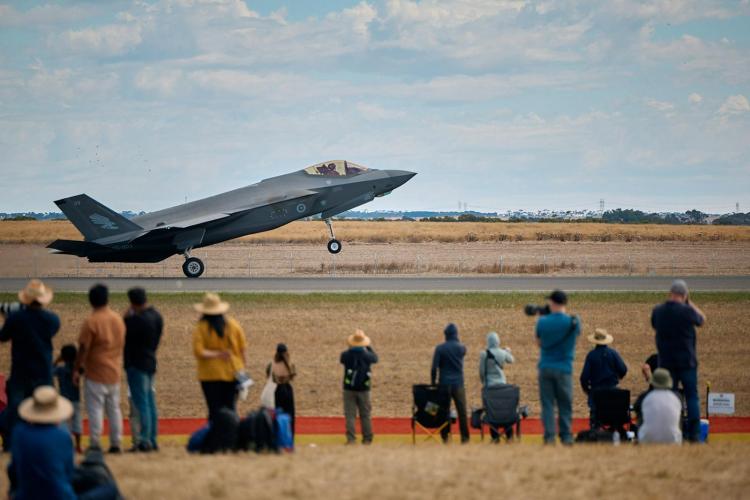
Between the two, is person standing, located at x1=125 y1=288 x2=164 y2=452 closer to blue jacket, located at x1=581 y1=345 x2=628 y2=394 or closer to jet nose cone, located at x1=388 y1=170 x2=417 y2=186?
blue jacket, located at x1=581 y1=345 x2=628 y2=394

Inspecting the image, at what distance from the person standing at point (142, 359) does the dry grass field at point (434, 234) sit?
225 ft

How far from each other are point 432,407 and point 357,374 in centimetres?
127

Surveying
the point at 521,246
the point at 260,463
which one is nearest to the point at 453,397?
the point at 260,463

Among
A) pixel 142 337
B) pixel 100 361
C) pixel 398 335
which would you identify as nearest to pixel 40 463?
pixel 100 361

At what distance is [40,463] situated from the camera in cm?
904

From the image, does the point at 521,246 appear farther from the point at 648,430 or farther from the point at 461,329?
the point at 648,430

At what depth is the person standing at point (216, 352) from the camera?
39.5 feet

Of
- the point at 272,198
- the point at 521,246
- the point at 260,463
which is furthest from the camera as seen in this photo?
the point at 521,246

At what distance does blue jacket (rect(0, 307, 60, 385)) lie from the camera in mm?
12070

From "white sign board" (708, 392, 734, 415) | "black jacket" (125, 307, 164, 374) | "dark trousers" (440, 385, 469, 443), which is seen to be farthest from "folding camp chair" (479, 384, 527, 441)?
"black jacket" (125, 307, 164, 374)

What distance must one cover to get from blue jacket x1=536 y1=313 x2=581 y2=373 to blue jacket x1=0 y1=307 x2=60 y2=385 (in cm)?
608

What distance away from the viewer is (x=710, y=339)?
27.5 metres

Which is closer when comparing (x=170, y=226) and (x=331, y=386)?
(x=331, y=386)

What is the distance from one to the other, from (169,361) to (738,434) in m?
13.1
